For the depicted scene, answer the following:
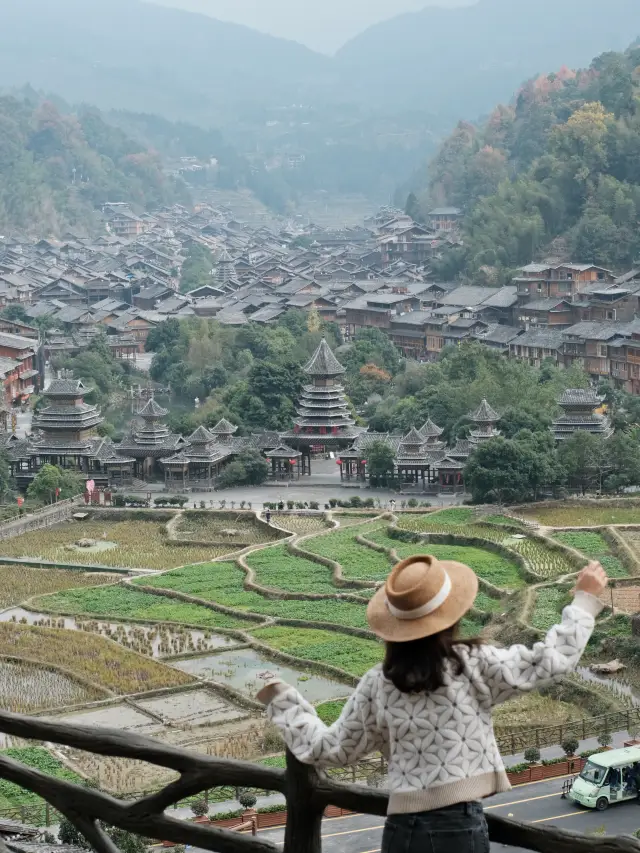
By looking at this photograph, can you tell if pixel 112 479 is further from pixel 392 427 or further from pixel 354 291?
pixel 354 291

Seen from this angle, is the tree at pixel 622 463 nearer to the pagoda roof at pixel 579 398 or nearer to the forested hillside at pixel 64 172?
the pagoda roof at pixel 579 398

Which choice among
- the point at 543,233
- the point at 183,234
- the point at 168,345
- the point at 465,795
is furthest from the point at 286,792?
the point at 183,234

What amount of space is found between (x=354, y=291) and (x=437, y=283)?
155 inches

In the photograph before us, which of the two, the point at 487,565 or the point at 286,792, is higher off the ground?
the point at 286,792

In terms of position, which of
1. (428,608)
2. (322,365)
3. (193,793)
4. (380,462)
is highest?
(428,608)

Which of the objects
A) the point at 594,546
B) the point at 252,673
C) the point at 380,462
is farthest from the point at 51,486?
the point at 252,673

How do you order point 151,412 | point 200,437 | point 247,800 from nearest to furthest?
point 247,800 → point 200,437 → point 151,412

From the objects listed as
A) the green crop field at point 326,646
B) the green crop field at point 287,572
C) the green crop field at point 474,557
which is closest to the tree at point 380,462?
the green crop field at point 474,557

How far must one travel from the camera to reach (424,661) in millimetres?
4352

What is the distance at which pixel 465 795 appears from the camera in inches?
169

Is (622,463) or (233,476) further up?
(622,463)

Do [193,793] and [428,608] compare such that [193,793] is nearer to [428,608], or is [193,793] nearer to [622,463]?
[428,608]

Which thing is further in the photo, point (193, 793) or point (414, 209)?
point (414, 209)

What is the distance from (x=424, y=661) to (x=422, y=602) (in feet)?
0.54
